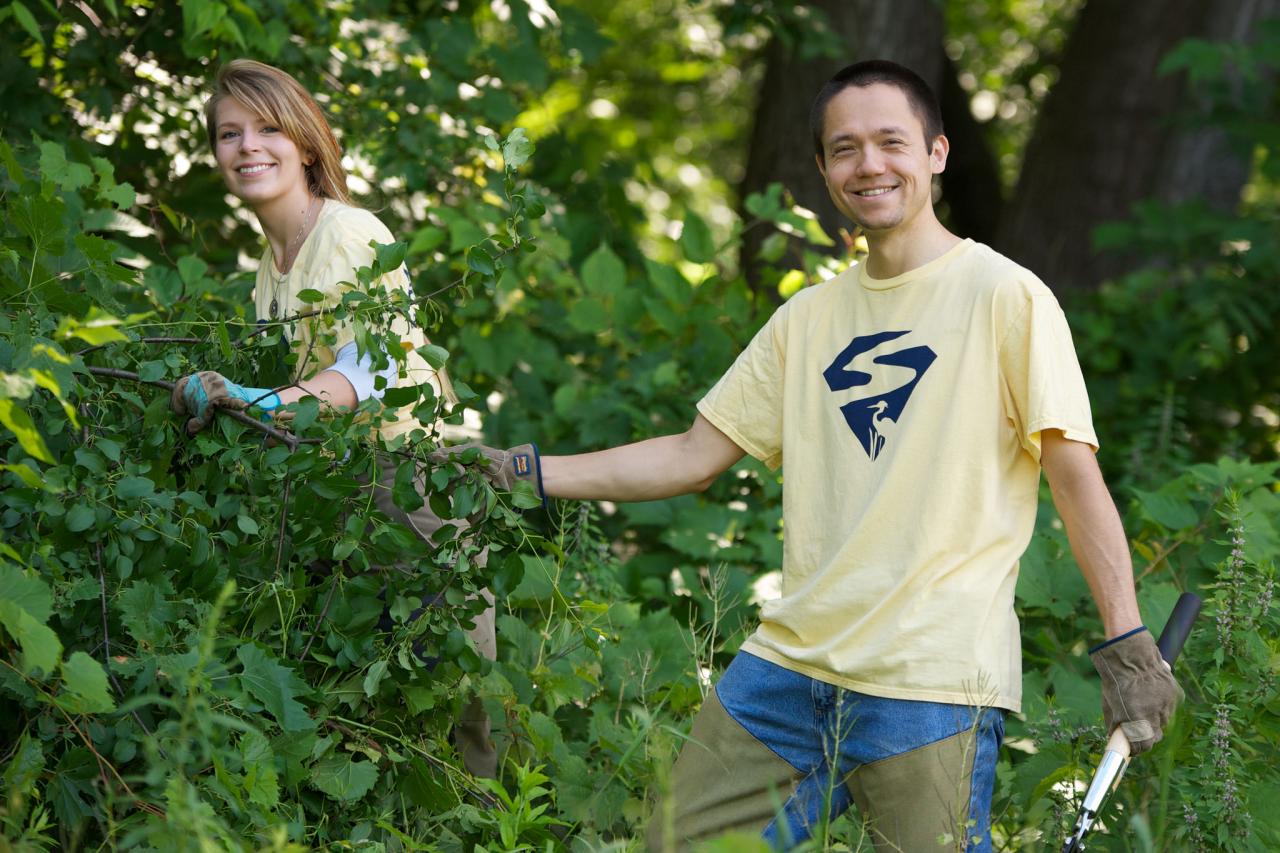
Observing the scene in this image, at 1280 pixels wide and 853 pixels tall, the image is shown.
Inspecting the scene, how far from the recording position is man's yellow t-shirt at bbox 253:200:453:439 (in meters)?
2.92

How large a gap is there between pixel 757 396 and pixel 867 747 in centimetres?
77

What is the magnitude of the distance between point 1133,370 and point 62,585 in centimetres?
548

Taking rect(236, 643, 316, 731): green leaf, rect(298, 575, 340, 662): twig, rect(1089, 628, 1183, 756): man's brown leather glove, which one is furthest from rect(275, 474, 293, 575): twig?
rect(1089, 628, 1183, 756): man's brown leather glove

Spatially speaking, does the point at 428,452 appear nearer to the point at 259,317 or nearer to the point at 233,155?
the point at 259,317

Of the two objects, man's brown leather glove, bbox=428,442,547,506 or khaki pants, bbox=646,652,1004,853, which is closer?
khaki pants, bbox=646,652,1004,853

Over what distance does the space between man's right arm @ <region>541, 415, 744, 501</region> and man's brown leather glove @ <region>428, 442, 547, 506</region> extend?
30 millimetres

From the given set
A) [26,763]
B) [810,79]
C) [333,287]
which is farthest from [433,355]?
[810,79]

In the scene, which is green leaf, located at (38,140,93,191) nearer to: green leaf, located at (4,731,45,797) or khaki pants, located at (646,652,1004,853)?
green leaf, located at (4,731,45,797)

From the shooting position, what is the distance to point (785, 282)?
16.6 feet

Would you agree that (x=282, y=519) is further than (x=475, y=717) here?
No

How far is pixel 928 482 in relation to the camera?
2500 millimetres

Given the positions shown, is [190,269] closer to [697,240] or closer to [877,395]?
[697,240]

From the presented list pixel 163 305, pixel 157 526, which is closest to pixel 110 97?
pixel 163 305

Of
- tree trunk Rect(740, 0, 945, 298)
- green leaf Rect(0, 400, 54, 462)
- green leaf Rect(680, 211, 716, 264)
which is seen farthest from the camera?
tree trunk Rect(740, 0, 945, 298)
